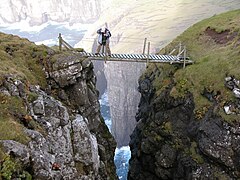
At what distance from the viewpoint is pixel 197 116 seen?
33.5 m

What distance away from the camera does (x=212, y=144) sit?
101ft

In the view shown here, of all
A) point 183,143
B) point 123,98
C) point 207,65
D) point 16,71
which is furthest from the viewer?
point 123,98

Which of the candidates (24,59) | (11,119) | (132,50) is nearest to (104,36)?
(24,59)

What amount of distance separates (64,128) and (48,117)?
1.49 metres

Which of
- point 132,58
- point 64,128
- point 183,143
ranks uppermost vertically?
point 132,58

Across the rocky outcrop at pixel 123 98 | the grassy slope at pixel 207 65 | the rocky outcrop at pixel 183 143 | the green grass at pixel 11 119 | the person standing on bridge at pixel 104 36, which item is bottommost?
the rocky outcrop at pixel 123 98

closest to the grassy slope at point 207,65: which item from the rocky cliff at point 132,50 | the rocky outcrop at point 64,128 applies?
the rocky outcrop at point 64,128

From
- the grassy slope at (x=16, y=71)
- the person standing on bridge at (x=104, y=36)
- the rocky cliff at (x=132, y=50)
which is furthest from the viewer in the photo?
the rocky cliff at (x=132, y=50)

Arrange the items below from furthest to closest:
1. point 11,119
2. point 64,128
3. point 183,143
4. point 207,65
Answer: point 207,65 → point 183,143 → point 64,128 → point 11,119

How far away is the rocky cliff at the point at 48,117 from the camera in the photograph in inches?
727

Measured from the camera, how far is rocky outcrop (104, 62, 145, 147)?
388 feet

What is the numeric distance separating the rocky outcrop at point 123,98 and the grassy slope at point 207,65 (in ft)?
227

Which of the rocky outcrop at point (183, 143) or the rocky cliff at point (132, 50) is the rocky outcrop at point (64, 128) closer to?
the rocky outcrop at point (183, 143)

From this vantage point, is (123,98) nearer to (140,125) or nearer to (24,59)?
(140,125)
